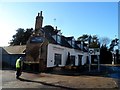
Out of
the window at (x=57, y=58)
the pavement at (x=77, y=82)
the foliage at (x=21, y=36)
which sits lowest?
the pavement at (x=77, y=82)

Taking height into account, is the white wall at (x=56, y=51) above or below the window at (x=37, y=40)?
below

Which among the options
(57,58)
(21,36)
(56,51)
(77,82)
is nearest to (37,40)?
(56,51)

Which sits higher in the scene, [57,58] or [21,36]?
[21,36]

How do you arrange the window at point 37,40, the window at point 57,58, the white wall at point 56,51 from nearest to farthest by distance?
1. the white wall at point 56,51
2. the window at point 37,40
3. the window at point 57,58

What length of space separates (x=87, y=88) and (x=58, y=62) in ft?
71.0

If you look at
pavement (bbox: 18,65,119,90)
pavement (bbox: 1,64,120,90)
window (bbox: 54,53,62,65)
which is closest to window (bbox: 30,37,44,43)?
window (bbox: 54,53,62,65)

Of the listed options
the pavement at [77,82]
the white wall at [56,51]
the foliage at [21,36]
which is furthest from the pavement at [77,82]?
the foliage at [21,36]

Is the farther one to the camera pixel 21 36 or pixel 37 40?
pixel 21 36

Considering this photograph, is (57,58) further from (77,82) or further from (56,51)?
(77,82)

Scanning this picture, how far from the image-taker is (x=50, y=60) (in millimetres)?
34031

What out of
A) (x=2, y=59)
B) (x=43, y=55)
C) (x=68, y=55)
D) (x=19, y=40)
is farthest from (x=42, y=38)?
(x=19, y=40)

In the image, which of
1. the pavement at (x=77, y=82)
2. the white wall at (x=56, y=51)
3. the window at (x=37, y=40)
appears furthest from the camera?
the window at (x=37, y=40)

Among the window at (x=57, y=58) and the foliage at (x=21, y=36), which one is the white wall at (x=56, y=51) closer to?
the window at (x=57, y=58)

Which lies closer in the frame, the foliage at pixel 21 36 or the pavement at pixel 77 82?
the pavement at pixel 77 82
